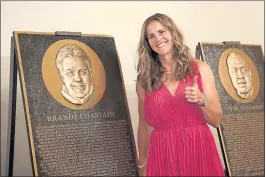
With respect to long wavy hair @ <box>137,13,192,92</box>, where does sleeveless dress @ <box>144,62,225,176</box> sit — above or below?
below

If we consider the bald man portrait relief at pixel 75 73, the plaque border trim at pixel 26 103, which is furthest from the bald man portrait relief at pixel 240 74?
the plaque border trim at pixel 26 103

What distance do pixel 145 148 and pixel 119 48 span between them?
1.62 meters

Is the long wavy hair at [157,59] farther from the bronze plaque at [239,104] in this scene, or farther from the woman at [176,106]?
the bronze plaque at [239,104]

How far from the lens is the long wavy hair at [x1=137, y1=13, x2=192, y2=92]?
3.31m

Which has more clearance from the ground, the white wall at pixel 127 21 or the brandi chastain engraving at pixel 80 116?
the white wall at pixel 127 21

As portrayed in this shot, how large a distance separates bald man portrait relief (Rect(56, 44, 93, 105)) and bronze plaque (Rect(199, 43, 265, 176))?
4.35 feet

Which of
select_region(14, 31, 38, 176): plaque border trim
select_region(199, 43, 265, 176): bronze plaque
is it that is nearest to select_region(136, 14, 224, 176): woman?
select_region(14, 31, 38, 176): plaque border trim

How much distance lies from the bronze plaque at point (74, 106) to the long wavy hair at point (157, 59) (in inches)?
16.9

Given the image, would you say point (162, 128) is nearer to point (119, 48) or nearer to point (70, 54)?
point (70, 54)

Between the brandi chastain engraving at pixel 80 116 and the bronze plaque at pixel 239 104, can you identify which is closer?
the brandi chastain engraving at pixel 80 116

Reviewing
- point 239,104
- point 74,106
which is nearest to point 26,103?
point 74,106

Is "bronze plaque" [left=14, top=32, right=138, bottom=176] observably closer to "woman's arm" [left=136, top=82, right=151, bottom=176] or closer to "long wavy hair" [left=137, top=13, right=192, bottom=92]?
"woman's arm" [left=136, top=82, right=151, bottom=176]

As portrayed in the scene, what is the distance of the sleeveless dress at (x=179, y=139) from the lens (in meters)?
3.15

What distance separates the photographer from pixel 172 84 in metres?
3.31
